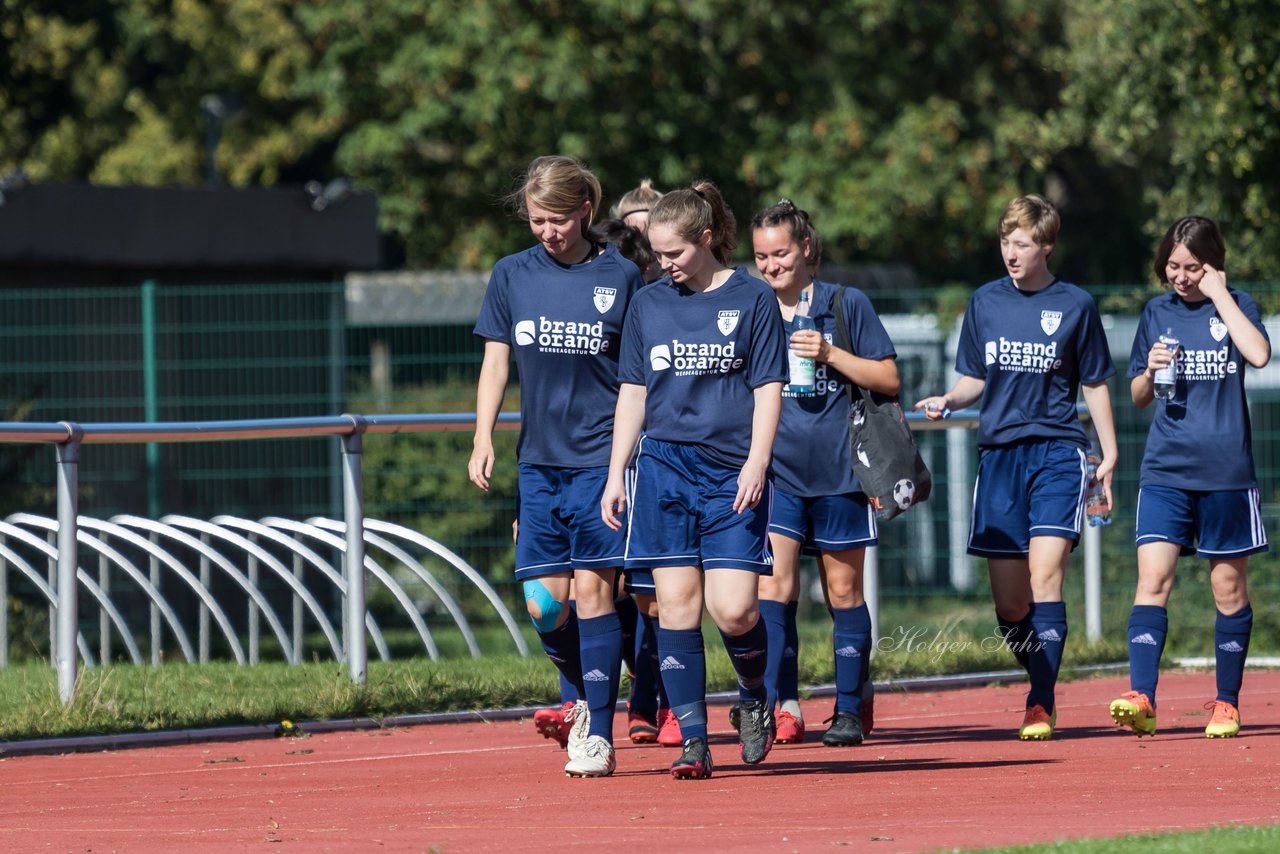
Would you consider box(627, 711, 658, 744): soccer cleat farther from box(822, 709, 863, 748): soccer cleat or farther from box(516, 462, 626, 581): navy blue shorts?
box(516, 462, 626, 581): navy blue shorts

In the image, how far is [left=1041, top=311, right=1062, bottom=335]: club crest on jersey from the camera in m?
7.79

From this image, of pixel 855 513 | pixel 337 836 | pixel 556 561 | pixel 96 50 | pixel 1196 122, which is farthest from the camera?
pixel 96 50

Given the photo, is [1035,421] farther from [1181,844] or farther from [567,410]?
[1181,844]

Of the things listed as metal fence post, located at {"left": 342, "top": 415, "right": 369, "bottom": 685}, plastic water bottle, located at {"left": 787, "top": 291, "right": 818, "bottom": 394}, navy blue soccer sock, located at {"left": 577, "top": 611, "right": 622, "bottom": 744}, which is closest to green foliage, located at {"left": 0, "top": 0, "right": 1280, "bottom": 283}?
metal fence post, located at {"left": 342, "top": 415, "right": 369, "bottom": 685}

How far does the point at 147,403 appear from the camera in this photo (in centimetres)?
1468

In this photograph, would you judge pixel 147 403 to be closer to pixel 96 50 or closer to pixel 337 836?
pixel 337 836

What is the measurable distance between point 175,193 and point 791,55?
38.3ft

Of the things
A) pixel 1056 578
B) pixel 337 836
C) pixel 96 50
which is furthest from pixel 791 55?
pixel 337 836

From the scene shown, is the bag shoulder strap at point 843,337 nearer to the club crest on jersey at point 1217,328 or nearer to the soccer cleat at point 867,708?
the soccer cleat at point 867,708

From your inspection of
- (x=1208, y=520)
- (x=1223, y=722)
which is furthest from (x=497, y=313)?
(x=1223, y=722)

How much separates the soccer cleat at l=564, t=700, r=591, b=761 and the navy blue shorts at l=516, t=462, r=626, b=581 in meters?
0.47

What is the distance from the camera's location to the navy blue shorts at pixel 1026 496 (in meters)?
7.74

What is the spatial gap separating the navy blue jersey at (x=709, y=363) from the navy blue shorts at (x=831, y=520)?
1070mm

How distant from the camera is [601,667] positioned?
22.1ft
